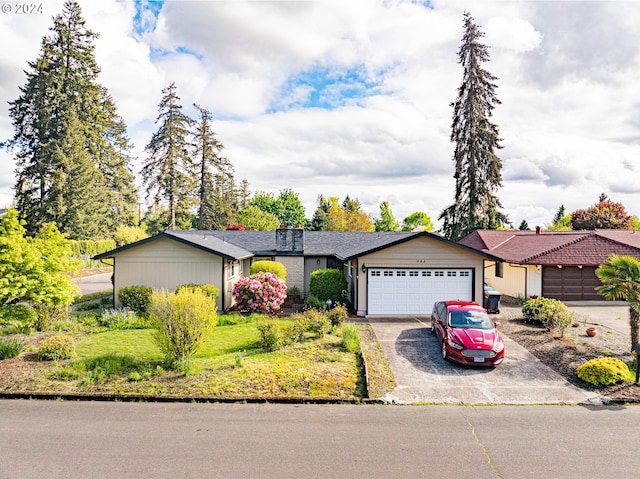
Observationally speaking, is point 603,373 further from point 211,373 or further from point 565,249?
point 565,249

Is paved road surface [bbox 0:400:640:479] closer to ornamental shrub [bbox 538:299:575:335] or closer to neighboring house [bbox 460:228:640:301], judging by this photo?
ornamental shrub [bbox 538:299:575:335]

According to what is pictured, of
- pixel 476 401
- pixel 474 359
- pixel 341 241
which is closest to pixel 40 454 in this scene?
pixel 476 401

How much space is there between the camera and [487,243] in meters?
29.0

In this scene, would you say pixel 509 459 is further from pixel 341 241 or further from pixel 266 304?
pixel 341 241

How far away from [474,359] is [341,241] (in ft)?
55.0

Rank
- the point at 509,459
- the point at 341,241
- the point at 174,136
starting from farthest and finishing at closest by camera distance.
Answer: the point at 174,136, the point at 341,241, the point at 509,459

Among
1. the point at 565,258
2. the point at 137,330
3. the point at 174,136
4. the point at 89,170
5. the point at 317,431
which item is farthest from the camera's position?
the point at 174,136

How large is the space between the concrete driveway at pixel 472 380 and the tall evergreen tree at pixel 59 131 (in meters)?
36.9

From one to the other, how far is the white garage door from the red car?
16.6 feet

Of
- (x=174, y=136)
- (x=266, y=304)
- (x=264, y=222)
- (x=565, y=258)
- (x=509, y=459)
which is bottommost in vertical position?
(x=509, y=459)

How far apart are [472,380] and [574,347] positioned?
516 cm

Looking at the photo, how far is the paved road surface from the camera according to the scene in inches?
255

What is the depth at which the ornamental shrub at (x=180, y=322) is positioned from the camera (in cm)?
1087

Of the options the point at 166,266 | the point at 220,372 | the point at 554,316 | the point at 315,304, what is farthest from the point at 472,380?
the point at 166,266
